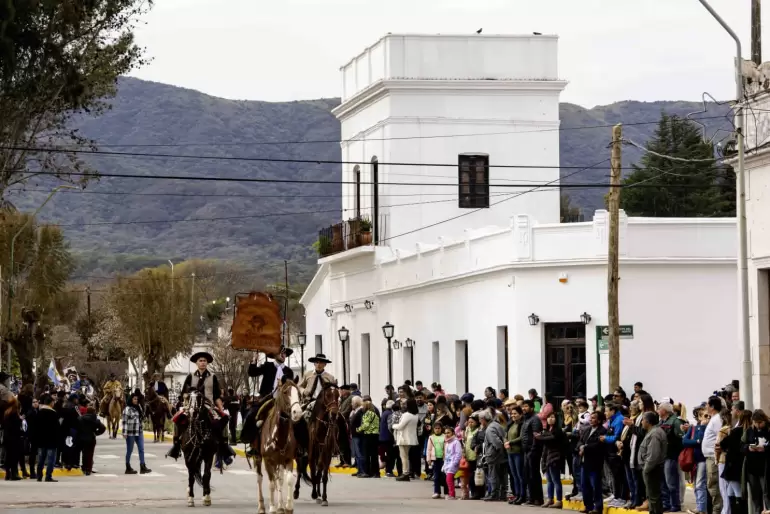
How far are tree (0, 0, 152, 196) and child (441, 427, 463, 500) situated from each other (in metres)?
13.8

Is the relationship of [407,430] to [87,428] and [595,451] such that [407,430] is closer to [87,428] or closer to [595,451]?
[87,428]

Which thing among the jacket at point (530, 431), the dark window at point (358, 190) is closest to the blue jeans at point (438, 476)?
the jacket at point (530, 431)

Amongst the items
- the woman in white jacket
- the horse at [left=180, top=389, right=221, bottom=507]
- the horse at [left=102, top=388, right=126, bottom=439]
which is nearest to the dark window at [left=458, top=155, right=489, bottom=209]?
the horse at [left=102, top=388, right=126, bottom=439]

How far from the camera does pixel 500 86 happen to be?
56.2m

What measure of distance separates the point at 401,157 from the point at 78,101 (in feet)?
51.8

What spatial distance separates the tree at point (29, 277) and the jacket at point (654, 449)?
149 ft

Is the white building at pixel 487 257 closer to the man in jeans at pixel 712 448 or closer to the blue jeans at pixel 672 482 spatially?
the blue jeans at pixel 672 482

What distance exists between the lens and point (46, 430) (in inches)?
1364

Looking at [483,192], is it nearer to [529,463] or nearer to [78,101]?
[78,101]

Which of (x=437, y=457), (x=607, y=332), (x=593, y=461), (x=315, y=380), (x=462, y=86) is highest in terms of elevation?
(x=462, y=86)

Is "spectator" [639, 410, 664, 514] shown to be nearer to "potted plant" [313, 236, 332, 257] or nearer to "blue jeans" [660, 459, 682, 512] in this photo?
"blue jeans" [660, 459, 682, 512]

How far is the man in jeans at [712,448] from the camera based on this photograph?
2277 centimetres

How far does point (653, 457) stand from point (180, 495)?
948cm

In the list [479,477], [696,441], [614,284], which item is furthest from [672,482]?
[614,284]
